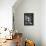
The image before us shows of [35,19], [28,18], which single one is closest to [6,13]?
[28,18]

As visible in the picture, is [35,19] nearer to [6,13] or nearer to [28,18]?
[28,18]

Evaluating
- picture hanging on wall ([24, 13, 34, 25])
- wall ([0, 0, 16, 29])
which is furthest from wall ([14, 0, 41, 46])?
wall ([0, 0, 16, 29])

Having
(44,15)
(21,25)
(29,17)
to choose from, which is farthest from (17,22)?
(44,15)

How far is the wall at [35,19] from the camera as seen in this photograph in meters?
5.09

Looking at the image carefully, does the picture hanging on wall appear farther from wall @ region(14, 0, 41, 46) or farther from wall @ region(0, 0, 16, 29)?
wall @ region(0, 0, 16, 29)

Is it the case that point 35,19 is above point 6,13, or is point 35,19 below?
below

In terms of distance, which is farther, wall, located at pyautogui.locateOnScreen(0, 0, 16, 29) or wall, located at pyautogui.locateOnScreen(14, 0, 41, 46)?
wall, located at pyautogui.locateOnScreen(14, 0, 41, 46)

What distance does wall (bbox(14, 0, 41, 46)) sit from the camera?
16.7ft

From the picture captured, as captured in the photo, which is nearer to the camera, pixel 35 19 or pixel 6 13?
pixel 6 13

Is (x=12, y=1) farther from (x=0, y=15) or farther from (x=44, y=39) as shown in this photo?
(x=44, y=39)

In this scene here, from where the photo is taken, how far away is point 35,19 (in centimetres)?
511

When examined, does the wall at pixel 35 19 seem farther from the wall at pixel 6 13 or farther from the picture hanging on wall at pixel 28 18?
the wall at pixel 6 13

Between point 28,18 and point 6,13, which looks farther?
point 28,18

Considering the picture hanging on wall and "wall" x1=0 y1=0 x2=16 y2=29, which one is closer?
"wall" x1=0 y1=0 x2=16 y2=29
